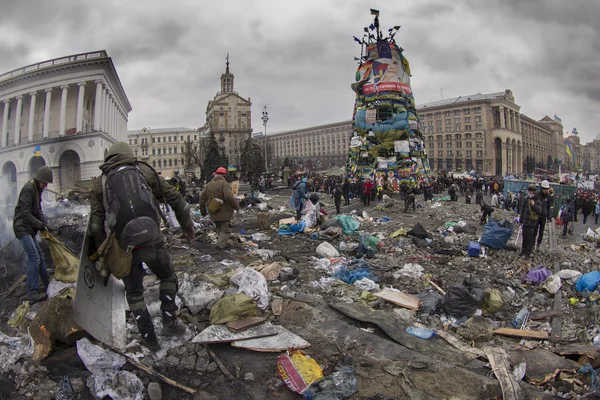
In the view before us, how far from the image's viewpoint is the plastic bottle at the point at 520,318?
13.5ft

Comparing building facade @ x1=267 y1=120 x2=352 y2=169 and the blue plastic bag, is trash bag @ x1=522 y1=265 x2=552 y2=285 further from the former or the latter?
building facade @ x1=267 y1=120 x2=352 y2=169

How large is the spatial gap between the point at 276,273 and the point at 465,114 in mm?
99767

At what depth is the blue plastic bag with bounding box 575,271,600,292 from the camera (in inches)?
198

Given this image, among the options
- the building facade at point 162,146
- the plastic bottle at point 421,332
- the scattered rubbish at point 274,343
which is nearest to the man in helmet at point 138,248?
the scattered rubbish at point 274,343

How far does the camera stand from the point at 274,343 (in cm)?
291

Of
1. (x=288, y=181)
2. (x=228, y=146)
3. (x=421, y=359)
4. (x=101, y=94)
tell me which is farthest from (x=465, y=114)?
(x=421, y=359)

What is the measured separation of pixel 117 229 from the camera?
103 inches

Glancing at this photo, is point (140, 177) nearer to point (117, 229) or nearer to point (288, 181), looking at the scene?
point (117, 229)

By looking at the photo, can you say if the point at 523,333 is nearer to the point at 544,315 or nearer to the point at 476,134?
the point at 544,315

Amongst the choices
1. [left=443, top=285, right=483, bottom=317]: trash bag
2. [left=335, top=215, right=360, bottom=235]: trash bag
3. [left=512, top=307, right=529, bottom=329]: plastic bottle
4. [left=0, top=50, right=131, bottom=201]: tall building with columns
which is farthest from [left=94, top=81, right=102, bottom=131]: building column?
[left=512, top=307, right=529, bottom=329]: plastic bottle

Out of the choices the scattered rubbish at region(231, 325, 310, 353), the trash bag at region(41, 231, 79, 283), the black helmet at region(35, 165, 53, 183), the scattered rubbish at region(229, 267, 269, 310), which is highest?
the black helmet at region(35, 165, 53, 183)

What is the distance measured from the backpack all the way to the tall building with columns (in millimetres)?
28033

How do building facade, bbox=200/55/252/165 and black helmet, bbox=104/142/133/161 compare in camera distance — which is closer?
black helmet, bbox=104/142/133/161

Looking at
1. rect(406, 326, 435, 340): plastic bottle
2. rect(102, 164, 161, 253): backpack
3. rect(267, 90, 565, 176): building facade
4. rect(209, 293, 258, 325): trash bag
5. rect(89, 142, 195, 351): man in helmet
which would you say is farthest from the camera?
rect(267, 90, 565, 176): building facade
